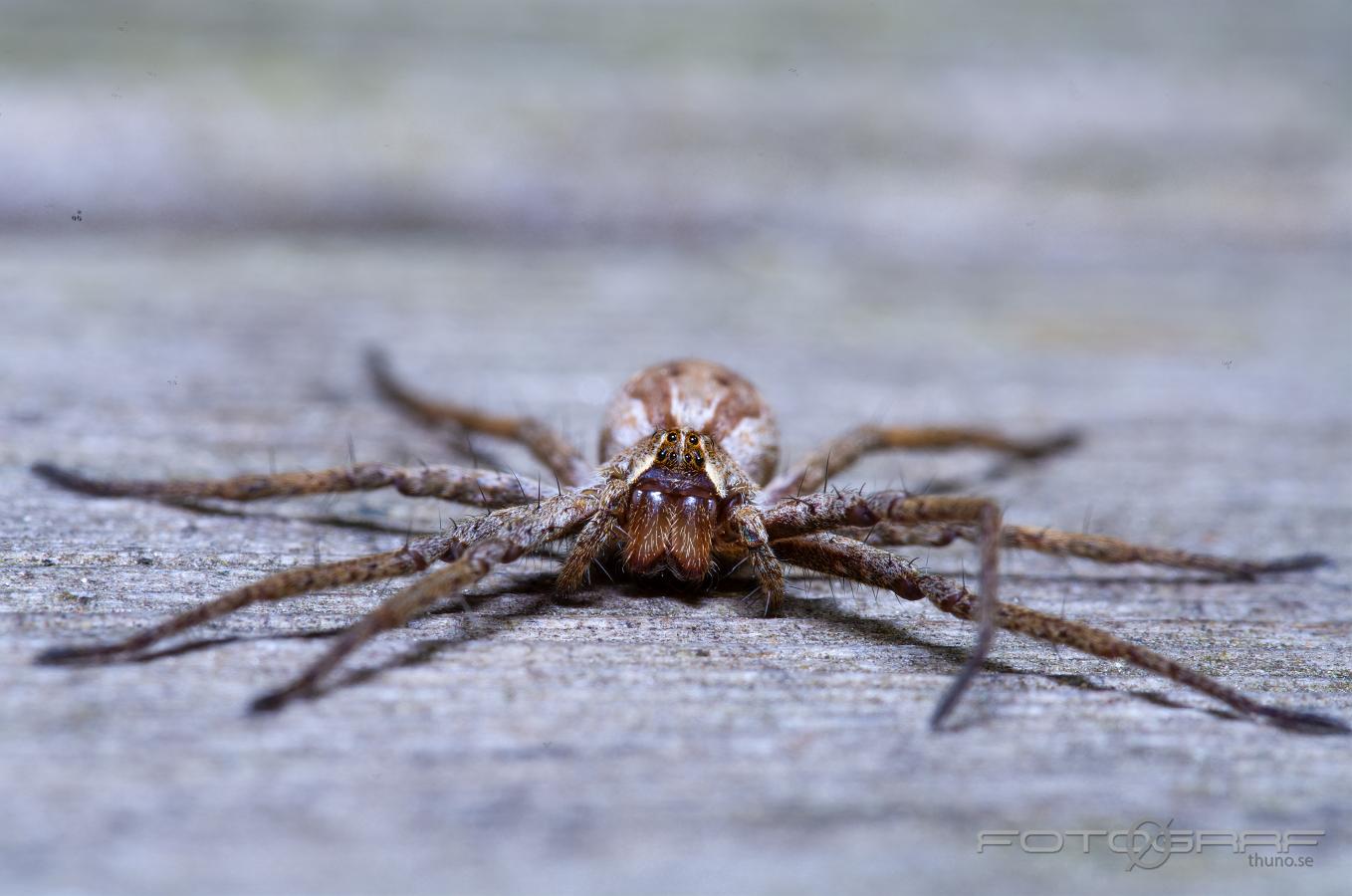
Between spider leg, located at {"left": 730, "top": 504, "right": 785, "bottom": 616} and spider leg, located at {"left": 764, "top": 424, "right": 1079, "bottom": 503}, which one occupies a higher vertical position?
spider leg, located at {"left": 764, "top": 424, "right": 1079, "bottom": 503}

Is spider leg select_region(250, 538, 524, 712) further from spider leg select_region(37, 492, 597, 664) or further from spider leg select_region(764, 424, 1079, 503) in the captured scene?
spider leg select_region(764, 424, 1079, 503)

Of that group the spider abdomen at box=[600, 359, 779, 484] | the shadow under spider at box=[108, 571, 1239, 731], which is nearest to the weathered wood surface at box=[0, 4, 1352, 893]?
the shadow under spider at box=[108, 571, 1239, 731]

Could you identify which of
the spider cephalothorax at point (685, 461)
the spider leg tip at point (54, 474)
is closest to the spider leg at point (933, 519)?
the spider cephalothorax at point (685, 461)

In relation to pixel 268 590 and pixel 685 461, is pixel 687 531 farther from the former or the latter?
pixel 268 590

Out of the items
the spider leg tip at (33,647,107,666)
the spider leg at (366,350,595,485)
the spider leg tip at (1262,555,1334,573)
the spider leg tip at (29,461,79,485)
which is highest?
the spider leg at (366,350,595,485)

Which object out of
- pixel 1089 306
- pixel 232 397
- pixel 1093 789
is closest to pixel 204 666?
pixel 1093 789

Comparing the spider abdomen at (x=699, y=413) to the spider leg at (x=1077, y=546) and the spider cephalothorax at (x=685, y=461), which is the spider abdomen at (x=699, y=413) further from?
the spider leg at (x=1077, y=546)
